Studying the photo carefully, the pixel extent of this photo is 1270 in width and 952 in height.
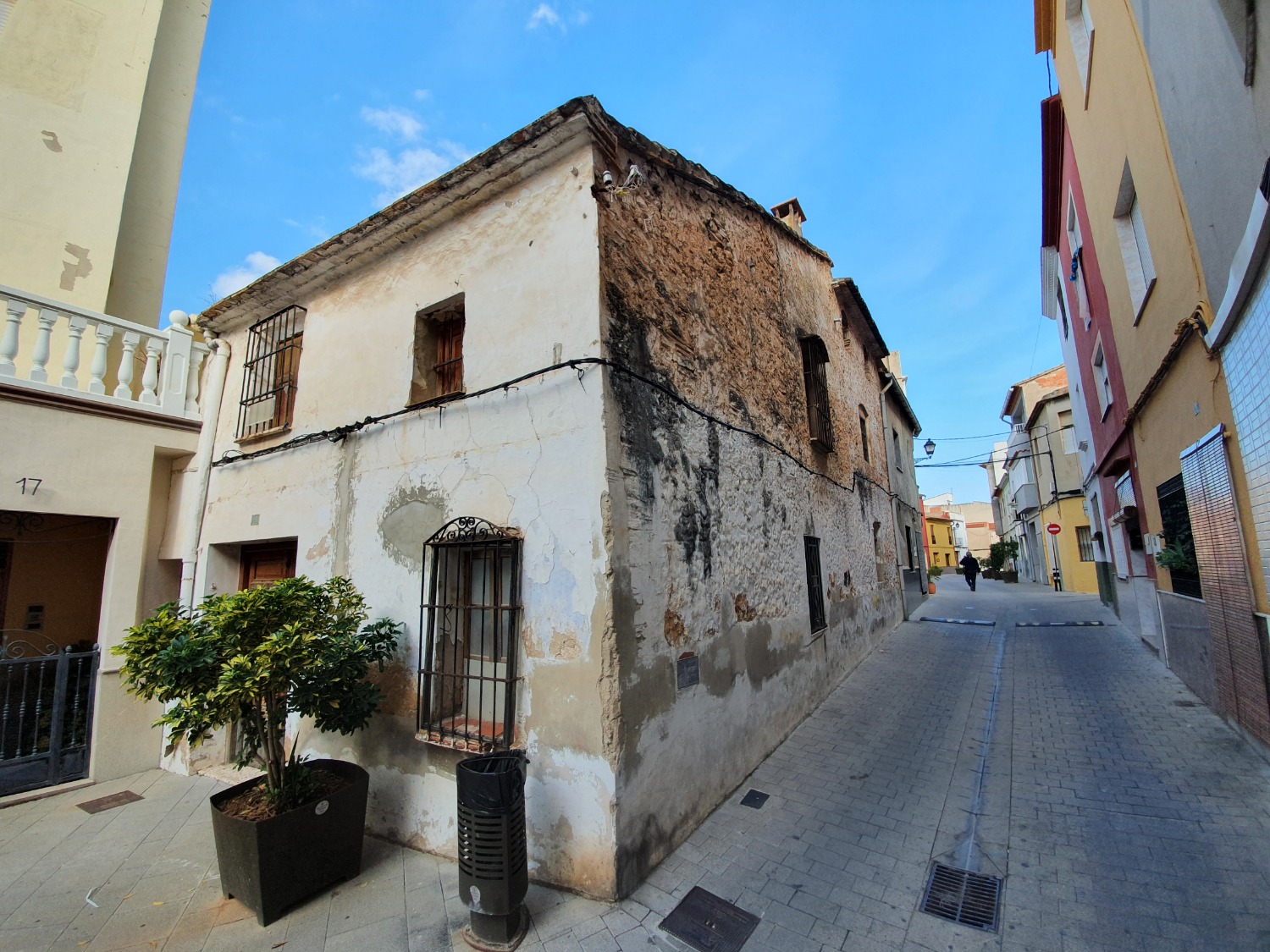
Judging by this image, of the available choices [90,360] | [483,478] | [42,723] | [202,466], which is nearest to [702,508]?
[483,478]

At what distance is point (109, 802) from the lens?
4.69 m

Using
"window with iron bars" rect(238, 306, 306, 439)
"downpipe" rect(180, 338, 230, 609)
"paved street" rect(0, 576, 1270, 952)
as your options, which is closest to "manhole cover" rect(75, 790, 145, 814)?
"paved street" rect(0, 576, 1270, 952)

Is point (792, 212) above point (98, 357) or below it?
above

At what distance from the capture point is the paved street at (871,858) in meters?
2.79

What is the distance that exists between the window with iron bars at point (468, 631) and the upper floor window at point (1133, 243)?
7.71 m

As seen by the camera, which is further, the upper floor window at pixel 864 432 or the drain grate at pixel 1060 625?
the upper floor window at pixel 864 432

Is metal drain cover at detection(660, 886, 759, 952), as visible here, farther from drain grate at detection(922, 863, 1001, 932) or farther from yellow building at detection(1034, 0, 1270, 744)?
yellow building at detection(1034, 0, 1270, 744)

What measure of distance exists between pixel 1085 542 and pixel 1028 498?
4842mm

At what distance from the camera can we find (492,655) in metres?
3.71

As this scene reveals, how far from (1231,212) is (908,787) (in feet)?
15.8

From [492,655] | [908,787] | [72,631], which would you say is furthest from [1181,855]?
[72,631]

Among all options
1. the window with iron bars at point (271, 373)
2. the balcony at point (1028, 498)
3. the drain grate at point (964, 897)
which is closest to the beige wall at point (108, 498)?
the window with iron bars at point (271, 373)

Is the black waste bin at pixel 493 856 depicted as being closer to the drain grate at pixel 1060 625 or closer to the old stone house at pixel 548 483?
the old stone house at pixel 548 483

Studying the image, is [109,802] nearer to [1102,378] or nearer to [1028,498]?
[1102,378]
